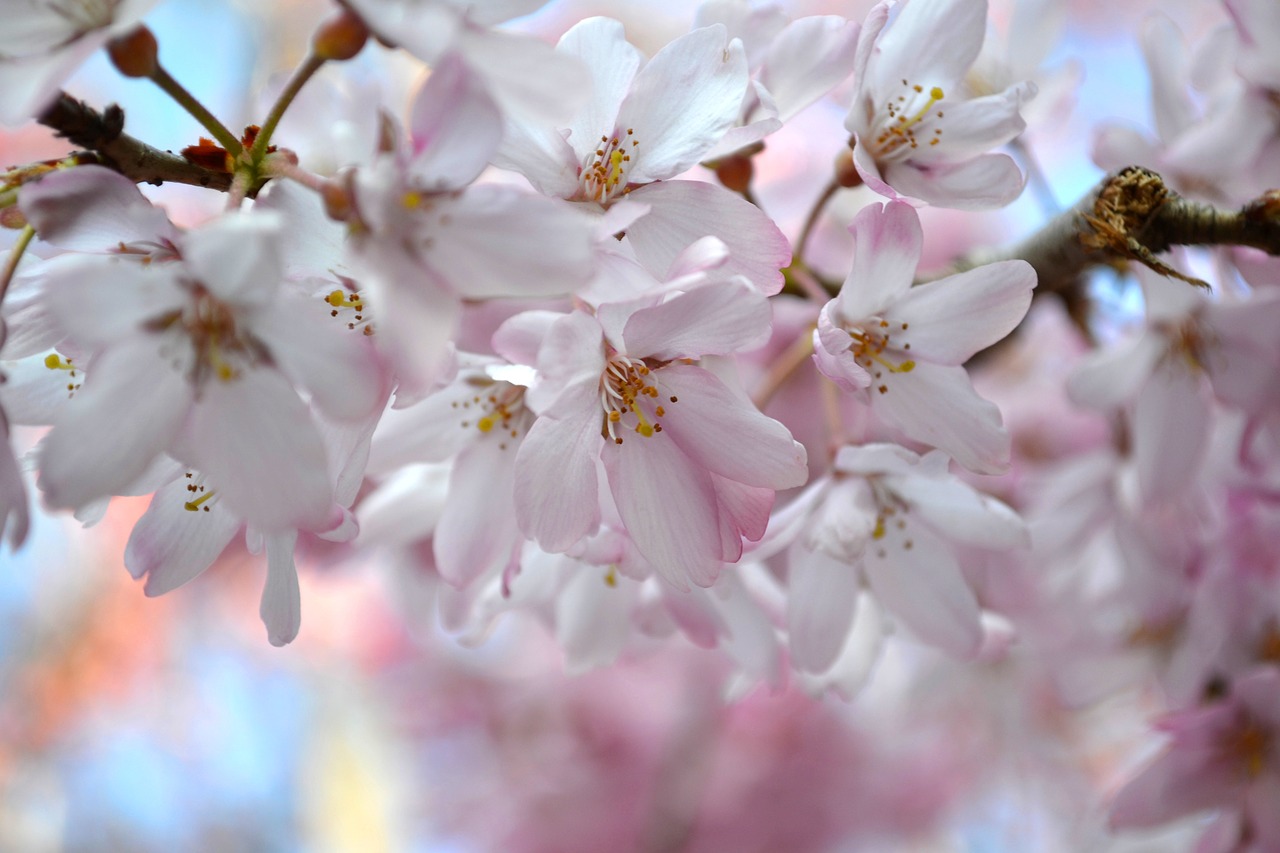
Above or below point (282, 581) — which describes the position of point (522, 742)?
below

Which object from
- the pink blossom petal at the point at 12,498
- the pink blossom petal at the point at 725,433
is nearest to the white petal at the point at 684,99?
the pink blossom petal at the point at 725,433

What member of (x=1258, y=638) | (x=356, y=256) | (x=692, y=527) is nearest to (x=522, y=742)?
(x=1258, y=638)

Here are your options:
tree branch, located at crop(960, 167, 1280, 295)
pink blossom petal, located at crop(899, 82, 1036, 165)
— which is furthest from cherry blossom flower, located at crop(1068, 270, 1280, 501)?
pink blossom petal, located at crop(899, 82, 1036, 165)

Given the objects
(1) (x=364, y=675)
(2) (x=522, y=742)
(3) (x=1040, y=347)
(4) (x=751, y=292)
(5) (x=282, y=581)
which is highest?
(4) (x=751, y=292)

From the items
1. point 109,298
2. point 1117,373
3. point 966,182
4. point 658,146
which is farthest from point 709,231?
point 1117,373

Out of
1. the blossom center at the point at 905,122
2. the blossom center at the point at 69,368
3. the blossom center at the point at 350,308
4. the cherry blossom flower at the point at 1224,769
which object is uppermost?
the blossom center at the point at 905,122

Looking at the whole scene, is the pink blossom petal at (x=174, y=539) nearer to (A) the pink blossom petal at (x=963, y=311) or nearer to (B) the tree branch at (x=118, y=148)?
(B) the tree branch at (x=118, y=148)

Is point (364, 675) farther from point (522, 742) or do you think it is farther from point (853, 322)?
point (853, 322)

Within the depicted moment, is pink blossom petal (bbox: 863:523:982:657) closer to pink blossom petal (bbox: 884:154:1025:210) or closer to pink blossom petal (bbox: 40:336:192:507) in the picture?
pink blossom petal (bbox: 884:154:1025:210)
